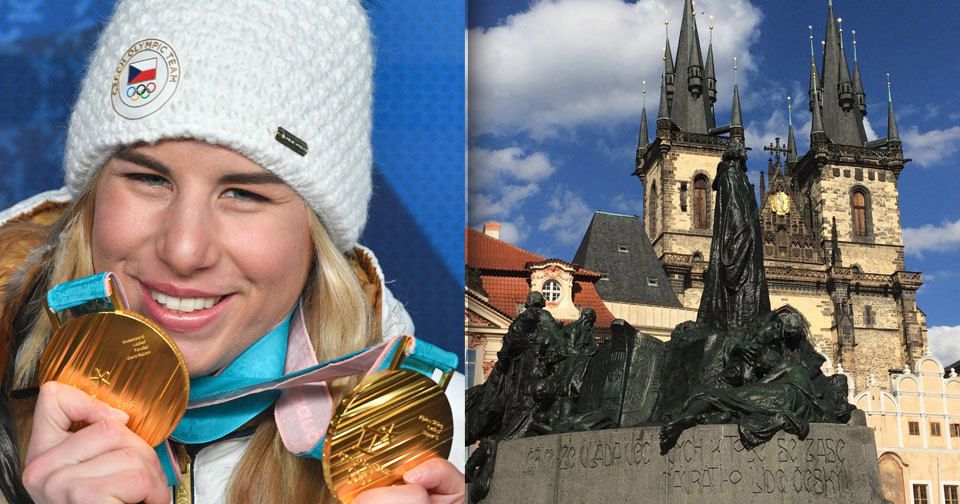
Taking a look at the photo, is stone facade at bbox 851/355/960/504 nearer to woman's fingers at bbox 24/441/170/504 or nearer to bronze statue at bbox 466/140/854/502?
bronze statue at bbox 466/140/854/502

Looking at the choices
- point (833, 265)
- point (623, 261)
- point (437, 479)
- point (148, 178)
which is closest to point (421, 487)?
point (437, 479)

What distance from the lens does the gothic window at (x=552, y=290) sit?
19328mm

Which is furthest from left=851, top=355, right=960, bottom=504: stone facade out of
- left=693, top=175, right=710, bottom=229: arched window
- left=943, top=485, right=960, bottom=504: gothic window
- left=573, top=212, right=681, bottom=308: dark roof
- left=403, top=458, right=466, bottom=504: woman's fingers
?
left=403, top=458, right=466, bottom=504: woman's fingers

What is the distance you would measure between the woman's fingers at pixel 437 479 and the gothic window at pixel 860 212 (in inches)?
1638

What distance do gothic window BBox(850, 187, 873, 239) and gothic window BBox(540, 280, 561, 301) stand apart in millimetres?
25744

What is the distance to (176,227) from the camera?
259 cm

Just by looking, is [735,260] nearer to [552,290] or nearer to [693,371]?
[693,371]

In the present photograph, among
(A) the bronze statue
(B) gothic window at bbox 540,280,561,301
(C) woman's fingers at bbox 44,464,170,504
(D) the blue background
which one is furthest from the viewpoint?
(B) gothic window at bbox 540,280,561,301

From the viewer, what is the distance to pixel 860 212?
41406 millimetres

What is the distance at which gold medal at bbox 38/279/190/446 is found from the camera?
7.61 ft

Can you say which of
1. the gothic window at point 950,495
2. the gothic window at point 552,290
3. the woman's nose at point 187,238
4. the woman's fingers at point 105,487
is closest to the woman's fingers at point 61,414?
the woman's fingers at point 105,487

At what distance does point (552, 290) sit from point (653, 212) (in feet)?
75.8

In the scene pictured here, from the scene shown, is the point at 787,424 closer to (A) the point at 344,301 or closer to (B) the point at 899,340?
(A) the point at 344,301

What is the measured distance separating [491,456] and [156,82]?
149 inches
